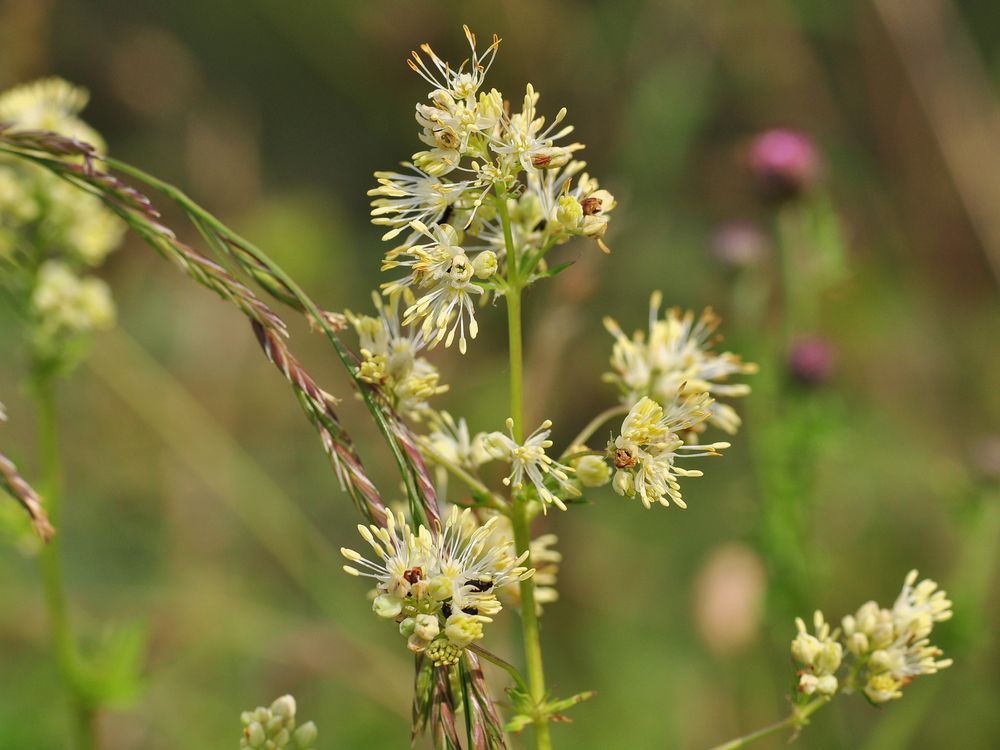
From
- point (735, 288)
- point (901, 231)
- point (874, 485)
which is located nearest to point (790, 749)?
point (735, 288)

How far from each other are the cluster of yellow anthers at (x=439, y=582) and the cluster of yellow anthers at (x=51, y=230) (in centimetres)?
129

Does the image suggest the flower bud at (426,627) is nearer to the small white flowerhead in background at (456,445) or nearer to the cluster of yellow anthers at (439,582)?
the cluster of yellow anthers at (439,582)

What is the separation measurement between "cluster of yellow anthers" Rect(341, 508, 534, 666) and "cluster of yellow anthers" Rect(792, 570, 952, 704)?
44 centimetres

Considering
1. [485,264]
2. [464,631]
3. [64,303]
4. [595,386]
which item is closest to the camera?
[464,631]

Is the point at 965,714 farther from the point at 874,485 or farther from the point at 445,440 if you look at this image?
the point at 445,440

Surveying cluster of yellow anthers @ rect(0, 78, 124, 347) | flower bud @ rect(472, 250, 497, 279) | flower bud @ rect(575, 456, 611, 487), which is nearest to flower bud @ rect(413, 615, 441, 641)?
flower bud @ rect(575, 456, 611, 487)

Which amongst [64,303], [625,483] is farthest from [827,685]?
[64,303]

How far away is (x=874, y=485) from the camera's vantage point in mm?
4500

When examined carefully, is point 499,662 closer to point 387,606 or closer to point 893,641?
point 387,606

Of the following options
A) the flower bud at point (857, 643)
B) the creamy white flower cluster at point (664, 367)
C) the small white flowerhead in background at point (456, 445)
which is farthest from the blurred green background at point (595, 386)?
the flower bud at point (857, 643)

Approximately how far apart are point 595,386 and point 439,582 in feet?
12.8

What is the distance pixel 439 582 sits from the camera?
48.2 inches

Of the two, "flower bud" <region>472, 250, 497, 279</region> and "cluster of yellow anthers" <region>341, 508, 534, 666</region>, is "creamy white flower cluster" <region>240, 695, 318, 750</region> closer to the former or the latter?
"cluster of yellow anthers" <region>341, 508, 534, 666</region>

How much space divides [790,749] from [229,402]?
9.83 feet
